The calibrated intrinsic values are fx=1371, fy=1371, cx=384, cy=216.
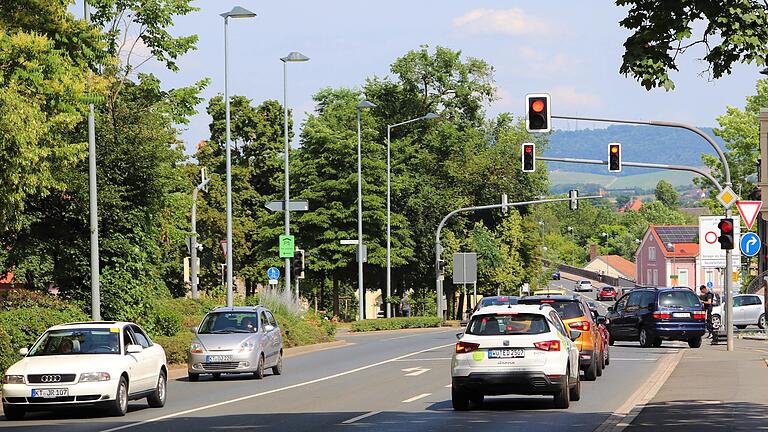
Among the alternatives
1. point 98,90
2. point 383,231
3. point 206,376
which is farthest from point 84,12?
point 383,231

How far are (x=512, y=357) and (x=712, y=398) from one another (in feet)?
11.3

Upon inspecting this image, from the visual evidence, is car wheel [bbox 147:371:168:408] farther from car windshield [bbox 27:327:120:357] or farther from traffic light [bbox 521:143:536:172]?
traffic light [bbox 521:143:536:172]

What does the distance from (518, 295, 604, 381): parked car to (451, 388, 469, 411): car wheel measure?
589 centimetres

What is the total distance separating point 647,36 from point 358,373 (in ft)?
59.6

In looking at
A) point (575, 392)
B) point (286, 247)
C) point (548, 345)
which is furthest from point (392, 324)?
point (548, 345)

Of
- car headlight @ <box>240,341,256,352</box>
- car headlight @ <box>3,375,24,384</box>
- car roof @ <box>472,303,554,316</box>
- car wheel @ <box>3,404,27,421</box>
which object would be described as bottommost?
car wheel @ <box>3,404,27,421</box>

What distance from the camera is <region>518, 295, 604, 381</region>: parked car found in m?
27.3

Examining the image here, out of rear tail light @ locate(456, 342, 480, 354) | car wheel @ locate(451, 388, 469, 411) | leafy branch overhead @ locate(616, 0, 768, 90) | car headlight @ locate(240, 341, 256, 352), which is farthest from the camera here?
car headlight @ locate(240, 341, 256, 352)

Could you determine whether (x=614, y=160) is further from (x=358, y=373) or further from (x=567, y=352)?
(x=567, y=352)

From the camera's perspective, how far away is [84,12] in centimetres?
2964

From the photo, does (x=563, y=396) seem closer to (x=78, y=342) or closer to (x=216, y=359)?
(x=78, y=342)

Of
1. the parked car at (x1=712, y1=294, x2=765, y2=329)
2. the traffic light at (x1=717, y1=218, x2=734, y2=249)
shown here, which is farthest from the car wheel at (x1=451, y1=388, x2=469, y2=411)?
the parked car at (x1=712, y1=294, x2=765, y2=329)

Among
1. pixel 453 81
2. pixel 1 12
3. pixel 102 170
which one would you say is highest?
pixel 453 81

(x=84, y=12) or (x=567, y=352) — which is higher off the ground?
(x=84, y=12)
